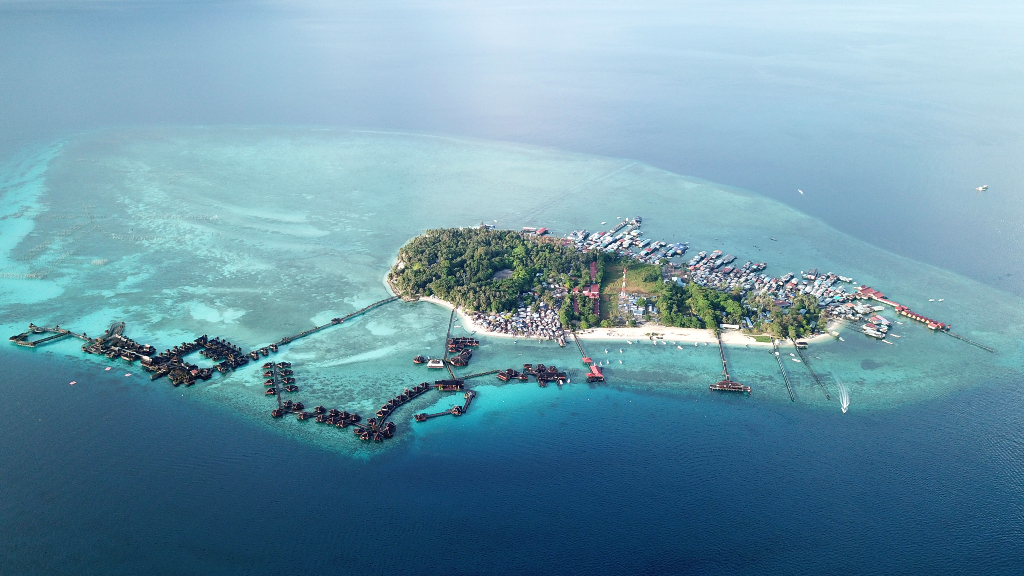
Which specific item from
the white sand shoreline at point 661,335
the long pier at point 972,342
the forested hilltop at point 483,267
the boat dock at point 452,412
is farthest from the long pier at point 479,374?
the long pier at point 972,342

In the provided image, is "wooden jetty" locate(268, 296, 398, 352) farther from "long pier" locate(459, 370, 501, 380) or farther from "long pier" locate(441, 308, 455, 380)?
"long pier" locate(459, 370, 501, 380)

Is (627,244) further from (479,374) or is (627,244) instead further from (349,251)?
(349,251)

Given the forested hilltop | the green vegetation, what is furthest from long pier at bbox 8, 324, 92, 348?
the green vegetation

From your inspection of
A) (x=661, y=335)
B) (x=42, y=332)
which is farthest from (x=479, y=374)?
(x=42, y=332)

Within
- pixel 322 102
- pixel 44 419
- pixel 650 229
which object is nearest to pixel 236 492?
pixel 44 419

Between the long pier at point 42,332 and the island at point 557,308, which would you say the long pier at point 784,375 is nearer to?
the island at point 557,308

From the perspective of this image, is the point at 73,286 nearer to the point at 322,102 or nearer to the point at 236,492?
the point at 236,492
